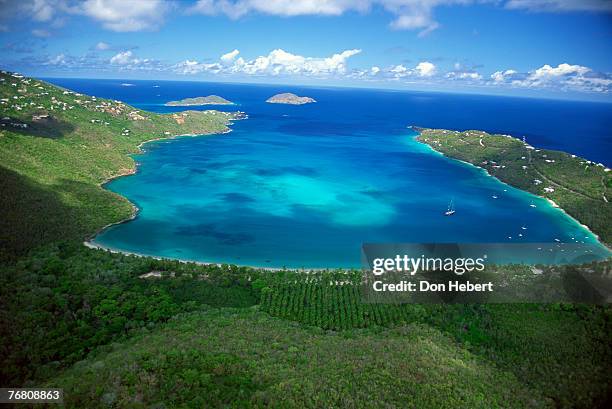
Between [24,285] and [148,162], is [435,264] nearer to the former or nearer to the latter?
[24,285]

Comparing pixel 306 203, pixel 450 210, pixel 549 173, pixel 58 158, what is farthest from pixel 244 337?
pixel 549 173

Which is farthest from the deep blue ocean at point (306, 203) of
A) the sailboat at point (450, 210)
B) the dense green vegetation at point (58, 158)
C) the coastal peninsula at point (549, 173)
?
the dense green vegetation at point (58, 158)

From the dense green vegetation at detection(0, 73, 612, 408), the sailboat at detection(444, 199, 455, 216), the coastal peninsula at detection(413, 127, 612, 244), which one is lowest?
the dense green vegetation at detection(0, 73, 612, 408)

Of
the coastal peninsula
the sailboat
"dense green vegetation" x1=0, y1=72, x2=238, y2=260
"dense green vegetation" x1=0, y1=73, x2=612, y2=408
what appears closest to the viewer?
"dense green vegetation" x1=0, y1=73, x2=612, y2=408

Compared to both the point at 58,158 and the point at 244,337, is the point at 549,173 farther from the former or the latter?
the point at 58,158

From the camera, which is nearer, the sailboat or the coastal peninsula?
the coastal peninsula

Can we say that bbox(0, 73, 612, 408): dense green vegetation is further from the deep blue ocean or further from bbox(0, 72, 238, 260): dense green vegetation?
the deep blue ocean

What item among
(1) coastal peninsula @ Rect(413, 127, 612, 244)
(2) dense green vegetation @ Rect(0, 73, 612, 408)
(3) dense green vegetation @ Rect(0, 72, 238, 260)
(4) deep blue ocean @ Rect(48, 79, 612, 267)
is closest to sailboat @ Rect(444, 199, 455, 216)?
(4) deep blue ocean @ Rect(48, 79, 612, 267)
